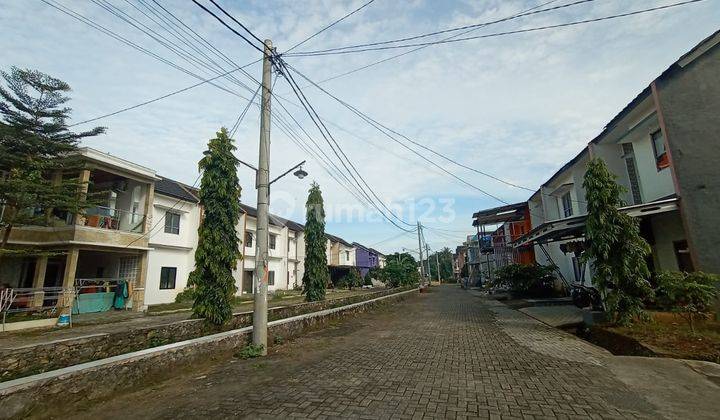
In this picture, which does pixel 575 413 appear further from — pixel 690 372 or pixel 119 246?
pixel 119 246

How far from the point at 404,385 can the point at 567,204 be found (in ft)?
60.9

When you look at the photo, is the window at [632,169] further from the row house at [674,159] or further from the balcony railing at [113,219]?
the balcony railing at [113,219]

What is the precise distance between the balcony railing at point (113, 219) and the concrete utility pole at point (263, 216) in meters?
11.6

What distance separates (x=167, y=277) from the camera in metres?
20.6

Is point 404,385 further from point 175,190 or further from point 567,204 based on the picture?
point 175,190

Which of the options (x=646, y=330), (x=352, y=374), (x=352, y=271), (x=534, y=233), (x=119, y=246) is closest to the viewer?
(x=352, y=374)

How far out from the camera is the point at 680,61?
970 cm

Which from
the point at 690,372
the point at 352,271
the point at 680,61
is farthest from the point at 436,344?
the point at 352,271

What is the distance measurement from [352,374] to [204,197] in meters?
6.24

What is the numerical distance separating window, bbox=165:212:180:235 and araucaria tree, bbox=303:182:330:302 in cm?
990

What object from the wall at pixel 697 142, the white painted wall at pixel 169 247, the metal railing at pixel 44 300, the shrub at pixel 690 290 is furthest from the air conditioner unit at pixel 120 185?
the wall at pixel 697 142

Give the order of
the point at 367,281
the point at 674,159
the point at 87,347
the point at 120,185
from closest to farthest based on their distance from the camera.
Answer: the point at 87,347 → the point at 674,159 → the point at 120,185 → the point at 367,281

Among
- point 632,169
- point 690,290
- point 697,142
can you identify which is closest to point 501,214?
point 632,169

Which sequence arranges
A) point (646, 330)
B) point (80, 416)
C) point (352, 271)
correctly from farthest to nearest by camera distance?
point (352, 271) → point (646, 330) → point (80, 416)
